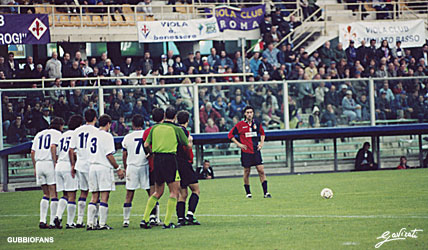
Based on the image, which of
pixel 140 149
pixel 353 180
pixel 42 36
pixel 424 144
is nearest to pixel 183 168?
pixel 140 149

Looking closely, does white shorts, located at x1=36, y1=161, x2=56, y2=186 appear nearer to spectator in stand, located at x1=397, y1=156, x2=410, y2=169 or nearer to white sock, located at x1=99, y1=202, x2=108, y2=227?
white sock, located at x1=99, y1=202, x2=108, y2=227

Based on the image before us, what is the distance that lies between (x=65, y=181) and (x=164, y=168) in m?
2.16

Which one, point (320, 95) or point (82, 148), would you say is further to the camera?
point (320, 95)

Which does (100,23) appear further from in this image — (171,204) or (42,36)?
(171,204)

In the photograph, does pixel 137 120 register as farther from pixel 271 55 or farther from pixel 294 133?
pixel 271 55

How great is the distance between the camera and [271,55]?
30641 mm

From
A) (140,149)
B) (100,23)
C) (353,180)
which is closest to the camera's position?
(140,149)

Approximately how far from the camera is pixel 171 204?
12414mm

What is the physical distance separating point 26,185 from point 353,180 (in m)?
10.9

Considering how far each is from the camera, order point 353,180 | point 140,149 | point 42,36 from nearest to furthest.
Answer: point 140,149 < point 353,180 < point 42,36

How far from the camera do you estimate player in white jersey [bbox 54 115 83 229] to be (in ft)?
43.9

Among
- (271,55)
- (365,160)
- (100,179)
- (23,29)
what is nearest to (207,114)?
(271,55)

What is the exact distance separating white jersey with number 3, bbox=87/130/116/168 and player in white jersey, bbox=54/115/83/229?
675 mm

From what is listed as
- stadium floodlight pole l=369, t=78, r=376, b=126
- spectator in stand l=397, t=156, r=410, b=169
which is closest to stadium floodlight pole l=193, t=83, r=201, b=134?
stadium floodlight pole l=369, t=78, r=376, b=126
